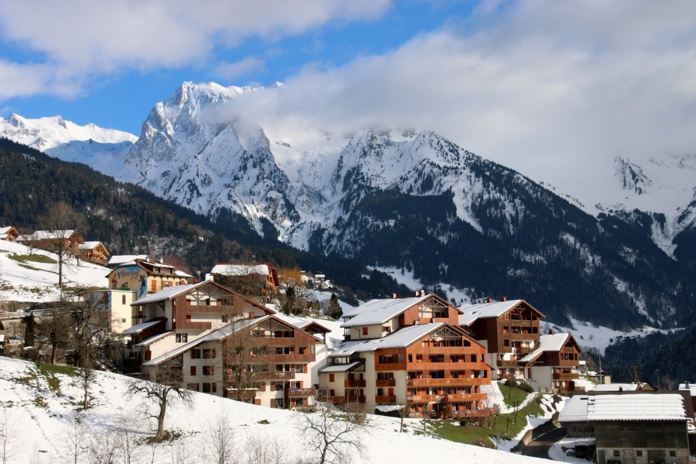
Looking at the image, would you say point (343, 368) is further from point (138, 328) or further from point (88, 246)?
A: point (88, 246)

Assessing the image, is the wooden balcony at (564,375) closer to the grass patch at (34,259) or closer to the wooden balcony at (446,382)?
the wooden balcony at (446,382)

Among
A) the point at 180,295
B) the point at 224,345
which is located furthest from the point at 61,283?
the point at 224,345

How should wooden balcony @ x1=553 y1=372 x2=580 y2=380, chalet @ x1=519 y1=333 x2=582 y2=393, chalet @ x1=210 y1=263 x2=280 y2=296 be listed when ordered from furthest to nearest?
chalet @ x1=210 y1=263 x2=280 y2=296
chalet @ x1=519 y1=333 x2=582 y2=393
wooden balcony @ x1=553 y1=372 x2=580 y2=380

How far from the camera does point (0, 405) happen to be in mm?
64875

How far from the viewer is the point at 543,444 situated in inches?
3757

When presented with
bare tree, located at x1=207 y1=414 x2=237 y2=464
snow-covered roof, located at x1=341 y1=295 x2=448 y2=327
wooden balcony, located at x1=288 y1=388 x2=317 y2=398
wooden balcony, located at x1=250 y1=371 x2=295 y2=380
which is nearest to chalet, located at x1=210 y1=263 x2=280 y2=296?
snow-covered roof, located at x1=341 y1=295 x2=448 y2=327

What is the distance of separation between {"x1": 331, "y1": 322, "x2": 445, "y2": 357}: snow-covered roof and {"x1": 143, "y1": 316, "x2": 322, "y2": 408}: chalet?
6663 mm

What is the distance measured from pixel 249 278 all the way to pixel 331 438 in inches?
3790

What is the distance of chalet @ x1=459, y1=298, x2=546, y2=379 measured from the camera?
5044 inches

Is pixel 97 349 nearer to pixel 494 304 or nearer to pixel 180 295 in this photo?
pixel 180 295

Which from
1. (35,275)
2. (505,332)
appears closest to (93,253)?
(35,275)

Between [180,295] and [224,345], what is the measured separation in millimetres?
9708

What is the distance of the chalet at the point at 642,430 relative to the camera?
83.6 meters

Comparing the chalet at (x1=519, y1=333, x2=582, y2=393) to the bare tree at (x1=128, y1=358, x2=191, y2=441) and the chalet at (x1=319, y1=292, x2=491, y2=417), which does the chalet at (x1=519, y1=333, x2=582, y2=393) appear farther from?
the bare tree at (x1=128, y1=358, x2=191, y2=441)
